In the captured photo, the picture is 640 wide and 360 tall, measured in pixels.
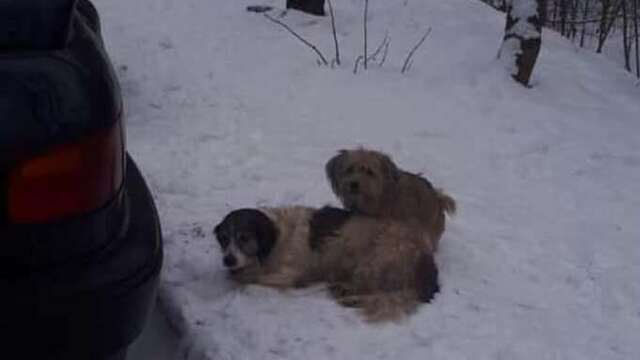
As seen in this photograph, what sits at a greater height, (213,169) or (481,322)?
A: (481,322)

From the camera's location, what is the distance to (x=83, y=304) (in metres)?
2.71

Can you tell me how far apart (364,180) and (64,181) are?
303 centimetres

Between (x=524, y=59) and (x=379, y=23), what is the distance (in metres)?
2.20

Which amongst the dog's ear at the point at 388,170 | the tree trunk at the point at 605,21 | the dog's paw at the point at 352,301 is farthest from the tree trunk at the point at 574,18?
the dog's paw at the point at 352,301

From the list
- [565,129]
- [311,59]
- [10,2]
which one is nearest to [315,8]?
[311,59]

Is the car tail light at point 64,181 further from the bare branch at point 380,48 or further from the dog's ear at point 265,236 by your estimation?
the bare branch at point 380,48

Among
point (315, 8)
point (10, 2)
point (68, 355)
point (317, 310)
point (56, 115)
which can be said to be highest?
point (10, 2)

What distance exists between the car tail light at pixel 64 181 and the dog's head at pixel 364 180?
112 inches

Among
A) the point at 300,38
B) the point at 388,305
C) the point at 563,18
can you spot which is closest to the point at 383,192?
the point at 388,305

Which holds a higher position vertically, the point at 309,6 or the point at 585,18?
the point at 309,6

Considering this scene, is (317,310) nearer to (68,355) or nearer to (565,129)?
(68,355)

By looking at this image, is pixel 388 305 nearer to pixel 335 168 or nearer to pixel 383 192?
pixel 383 192

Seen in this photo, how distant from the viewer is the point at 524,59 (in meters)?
9.48

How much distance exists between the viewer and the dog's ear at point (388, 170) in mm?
5602
